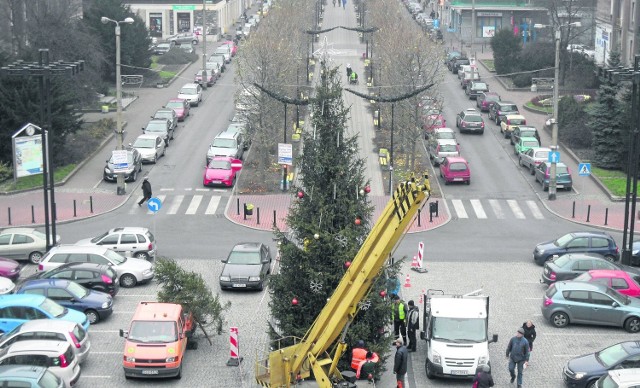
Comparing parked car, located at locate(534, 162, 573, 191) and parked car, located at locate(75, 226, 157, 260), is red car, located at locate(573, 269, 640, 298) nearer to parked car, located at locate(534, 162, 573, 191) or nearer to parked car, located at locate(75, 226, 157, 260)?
parked car, located at locate(75, 226, 157, 260)

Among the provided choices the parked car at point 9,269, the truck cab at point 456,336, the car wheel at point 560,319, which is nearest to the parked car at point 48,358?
the truck cab at point 456,336

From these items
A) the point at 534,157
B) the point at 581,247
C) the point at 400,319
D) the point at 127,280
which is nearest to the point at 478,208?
the point at 534,157

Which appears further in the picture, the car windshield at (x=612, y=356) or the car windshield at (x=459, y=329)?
the car windshield at (x=459, y=329)

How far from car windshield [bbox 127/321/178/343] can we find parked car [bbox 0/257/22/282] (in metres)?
10.8

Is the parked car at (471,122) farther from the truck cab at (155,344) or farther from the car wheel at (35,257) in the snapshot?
the truck cab at (155,344)

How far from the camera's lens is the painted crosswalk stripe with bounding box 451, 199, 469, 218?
5422 centimetres

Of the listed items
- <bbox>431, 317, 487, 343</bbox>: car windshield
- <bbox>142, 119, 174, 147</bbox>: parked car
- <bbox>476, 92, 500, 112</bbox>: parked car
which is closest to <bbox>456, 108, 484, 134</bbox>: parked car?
<bbox>476, 92, 500, 112</bbox>: parked car

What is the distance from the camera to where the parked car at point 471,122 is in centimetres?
7175

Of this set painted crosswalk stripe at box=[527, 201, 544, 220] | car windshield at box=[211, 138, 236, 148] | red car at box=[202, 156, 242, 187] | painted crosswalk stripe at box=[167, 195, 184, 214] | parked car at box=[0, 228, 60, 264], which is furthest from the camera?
car windshield at box=[211, 138, 236, 148]

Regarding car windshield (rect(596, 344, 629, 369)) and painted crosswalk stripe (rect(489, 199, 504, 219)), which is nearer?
car windshield (rect(596, 344, 629, 369))

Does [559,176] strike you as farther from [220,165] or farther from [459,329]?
[459,329]

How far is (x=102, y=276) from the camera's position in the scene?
40.2 metres

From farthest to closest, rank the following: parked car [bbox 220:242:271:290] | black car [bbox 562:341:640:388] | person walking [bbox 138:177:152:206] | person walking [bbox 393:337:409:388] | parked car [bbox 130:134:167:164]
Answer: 1. parked car [bbox 130:134:167:164]
2. person walking [bbox 138:177:152:206]
3. parked car [bbox 220:242:271:290]
4. black car [bbox 562:341:640:388]
5. person walking [bbox 393:337:409:388]

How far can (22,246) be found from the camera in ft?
150
